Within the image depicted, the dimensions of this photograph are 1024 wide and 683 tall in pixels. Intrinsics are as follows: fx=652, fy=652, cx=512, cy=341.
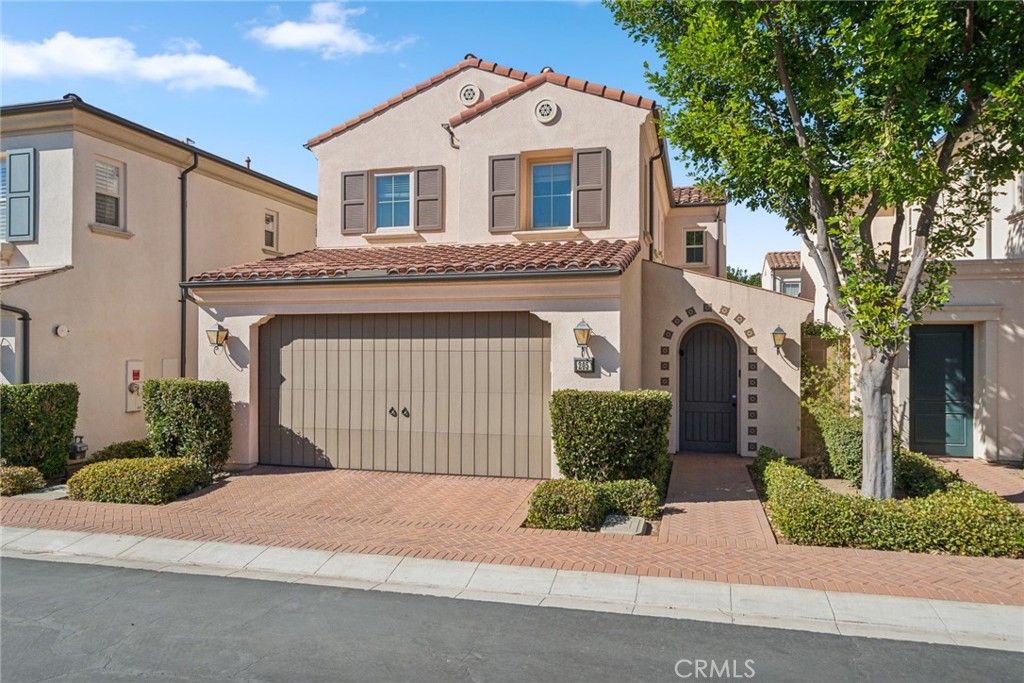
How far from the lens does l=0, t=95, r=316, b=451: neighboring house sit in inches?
481

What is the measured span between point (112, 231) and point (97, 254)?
570 millimetres

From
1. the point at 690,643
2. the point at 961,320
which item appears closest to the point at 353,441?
the point at 690,643

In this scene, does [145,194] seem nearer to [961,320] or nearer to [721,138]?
[721,138]

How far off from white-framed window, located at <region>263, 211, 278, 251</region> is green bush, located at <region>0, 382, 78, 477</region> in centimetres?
783

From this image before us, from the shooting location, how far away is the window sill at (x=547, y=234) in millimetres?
12906

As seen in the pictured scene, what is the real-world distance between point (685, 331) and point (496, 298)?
4.58 meters

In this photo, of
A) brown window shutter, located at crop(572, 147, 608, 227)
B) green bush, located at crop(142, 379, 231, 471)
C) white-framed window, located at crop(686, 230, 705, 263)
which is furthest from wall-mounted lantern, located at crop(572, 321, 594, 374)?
white-framed window, located at crop(686, 230, 705, 263)

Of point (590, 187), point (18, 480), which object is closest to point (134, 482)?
point (18, 480)

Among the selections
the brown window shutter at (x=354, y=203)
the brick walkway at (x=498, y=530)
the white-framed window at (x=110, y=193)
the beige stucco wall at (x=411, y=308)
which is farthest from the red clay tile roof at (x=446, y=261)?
the brick walkway at (x=498, y=530)

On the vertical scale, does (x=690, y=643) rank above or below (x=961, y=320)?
below

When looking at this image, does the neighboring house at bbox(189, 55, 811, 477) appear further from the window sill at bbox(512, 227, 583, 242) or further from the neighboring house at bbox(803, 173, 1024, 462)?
the neighboring house at bbox(803, 173, 1024, 462)

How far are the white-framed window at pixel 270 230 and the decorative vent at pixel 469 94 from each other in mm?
7017

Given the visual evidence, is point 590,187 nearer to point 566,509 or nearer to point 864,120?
point 864,120

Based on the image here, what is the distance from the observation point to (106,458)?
1171 centimetres
